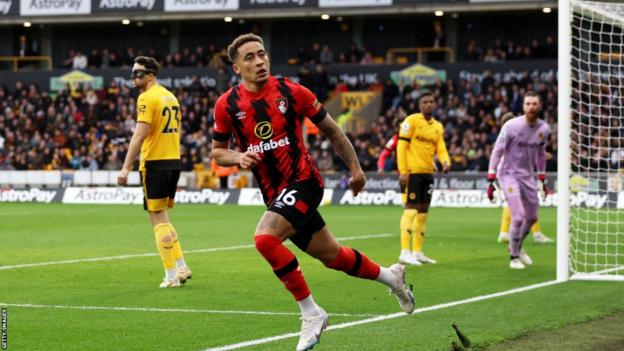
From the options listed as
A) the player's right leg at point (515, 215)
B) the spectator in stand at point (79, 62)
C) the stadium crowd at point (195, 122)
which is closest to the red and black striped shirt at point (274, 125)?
the player's right leg at point (515, 215)

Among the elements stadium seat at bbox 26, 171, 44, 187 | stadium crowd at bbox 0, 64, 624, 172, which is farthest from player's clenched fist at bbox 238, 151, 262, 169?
stadium seat at bbox 26, 171, 44, 187

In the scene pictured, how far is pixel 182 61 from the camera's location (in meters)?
50.9

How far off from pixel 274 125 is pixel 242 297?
150 inches

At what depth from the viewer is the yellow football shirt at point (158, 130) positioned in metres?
12.1

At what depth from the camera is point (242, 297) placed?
11.2m

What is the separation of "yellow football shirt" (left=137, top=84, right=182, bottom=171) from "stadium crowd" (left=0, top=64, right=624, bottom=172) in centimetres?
2580

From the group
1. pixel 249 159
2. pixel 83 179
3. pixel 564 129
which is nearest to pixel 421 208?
pixel 564 129

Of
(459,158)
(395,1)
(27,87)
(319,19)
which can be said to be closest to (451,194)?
(459,158)

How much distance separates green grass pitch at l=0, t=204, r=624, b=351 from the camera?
841 centimetres

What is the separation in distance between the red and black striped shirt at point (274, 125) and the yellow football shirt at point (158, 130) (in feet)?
14.4

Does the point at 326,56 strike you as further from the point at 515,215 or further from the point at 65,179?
the point at 515,215

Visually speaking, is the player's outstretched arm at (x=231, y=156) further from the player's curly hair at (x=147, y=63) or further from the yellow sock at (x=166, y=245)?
the player's curly hair at (x=147, y=63)

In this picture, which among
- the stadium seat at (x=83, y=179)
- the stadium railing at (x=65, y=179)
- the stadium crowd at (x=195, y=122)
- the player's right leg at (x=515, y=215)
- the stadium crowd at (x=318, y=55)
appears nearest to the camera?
the player's right leg at (x=515, y=215)

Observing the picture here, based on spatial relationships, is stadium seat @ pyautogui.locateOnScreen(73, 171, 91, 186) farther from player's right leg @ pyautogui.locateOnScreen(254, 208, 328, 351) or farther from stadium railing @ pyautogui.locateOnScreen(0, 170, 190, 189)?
player's right leg @ pyautogui.locateOnScreen(254, 208, 328, 351)
